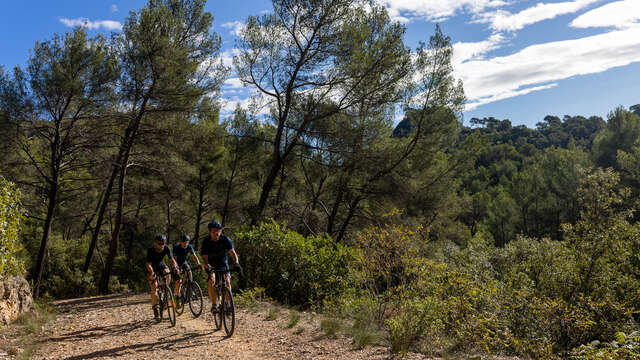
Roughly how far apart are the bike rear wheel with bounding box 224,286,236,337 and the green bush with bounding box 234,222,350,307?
10.8 feet

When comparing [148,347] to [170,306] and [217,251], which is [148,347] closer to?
[170,306]

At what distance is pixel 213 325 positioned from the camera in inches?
267

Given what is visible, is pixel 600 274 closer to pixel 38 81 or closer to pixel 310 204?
pixel 310 204

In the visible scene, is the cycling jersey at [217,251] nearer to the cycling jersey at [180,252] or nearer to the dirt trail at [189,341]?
the dirt trail at [189,341]

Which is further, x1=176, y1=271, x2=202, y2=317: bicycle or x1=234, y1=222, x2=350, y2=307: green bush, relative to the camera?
x1=234, y1=222, x2=350, y2=307: green bush

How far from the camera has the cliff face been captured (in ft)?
22.7

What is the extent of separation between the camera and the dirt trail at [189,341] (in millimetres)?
5375

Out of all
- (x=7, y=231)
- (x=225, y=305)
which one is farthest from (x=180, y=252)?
(x=7, y=231)

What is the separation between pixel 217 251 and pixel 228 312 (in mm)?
985

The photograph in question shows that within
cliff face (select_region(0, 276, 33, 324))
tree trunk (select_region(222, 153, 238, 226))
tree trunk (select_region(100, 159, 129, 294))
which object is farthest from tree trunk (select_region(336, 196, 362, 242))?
cliff face (select_region(0, 276, 33, 324))

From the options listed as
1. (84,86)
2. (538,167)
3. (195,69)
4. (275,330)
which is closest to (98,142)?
(84,86)

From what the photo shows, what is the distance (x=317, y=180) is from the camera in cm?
1755

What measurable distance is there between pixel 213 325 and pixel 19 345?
2854mm

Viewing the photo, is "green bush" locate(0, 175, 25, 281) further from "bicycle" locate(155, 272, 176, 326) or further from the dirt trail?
"bicycle" locate(155, 272, 176, 326)
